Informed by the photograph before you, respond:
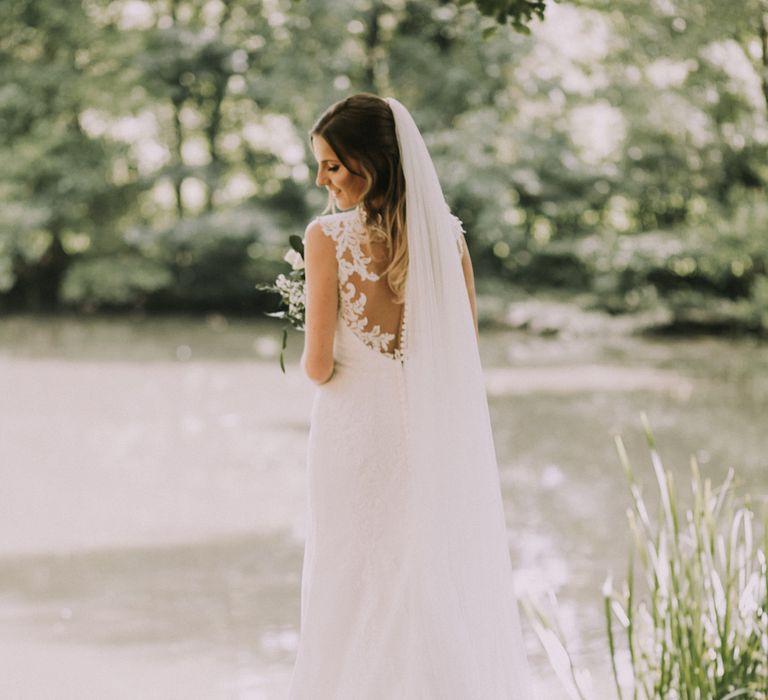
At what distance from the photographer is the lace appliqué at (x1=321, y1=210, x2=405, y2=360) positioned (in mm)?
2447

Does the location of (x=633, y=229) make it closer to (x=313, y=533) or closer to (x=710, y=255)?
(x=710, y=255)

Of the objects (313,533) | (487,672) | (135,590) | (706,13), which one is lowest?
(135,590)

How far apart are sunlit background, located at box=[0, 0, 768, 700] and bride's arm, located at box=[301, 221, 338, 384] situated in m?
3.15

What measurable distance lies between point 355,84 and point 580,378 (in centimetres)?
762

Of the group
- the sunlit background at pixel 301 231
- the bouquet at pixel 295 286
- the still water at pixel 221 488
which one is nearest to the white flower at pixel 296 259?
the bouquet at pixel 295 286

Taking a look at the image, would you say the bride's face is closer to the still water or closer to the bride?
the bride

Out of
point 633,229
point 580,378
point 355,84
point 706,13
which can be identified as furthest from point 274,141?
point 580,378

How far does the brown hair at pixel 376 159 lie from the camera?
2373 mm

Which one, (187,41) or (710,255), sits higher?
(187,41)

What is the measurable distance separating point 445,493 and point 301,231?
13.8 meters

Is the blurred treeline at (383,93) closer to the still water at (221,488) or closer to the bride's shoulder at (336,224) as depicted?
the still water at (221,488)

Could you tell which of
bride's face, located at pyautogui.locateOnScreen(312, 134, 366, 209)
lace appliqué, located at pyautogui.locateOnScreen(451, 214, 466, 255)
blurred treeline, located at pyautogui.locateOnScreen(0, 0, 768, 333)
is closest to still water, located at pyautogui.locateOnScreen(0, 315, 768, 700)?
lace appliqué, located at pyautogui.locateOnScreen(451, 214, 466, 255)

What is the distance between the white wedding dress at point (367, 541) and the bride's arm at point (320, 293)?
0.03 metres

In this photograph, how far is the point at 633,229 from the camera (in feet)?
51.4
